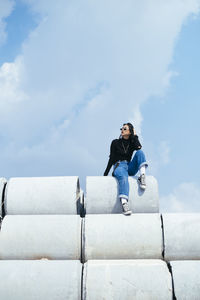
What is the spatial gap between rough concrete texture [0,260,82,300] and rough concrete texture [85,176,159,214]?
0.82 metres

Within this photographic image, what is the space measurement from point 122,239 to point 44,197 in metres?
1.07

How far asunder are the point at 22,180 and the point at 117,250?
152 centimetres

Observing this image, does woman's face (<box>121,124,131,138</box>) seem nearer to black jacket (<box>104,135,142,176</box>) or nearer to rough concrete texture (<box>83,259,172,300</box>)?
black jacket (<box>104,135,142,176</box>)

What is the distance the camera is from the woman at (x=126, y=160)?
13.3 ft

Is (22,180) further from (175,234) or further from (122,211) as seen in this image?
(175,234)

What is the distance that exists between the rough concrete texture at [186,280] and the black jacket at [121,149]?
1.67 meters

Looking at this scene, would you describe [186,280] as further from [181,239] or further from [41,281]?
[41,281]

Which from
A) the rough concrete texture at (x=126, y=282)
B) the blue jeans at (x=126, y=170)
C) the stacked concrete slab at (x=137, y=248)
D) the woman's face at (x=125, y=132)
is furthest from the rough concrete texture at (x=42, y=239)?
the woman's face at (x=125, y=132)

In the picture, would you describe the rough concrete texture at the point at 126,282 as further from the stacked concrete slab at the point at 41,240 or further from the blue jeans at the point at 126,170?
the blue jeans at the point at 126,170

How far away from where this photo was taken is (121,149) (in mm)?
4672

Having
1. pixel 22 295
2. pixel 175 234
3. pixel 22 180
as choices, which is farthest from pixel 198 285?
pixel 22 180

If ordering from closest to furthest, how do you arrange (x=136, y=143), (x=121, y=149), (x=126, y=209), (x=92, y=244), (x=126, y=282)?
(x=126, y=282) → (x=92, y=244) → (x=126, y=209) → (x=136, y=143) → (x=121, y=149)

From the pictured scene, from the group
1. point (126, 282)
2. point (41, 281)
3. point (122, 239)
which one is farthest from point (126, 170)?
point (41, 281)

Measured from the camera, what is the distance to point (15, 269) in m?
3.34
